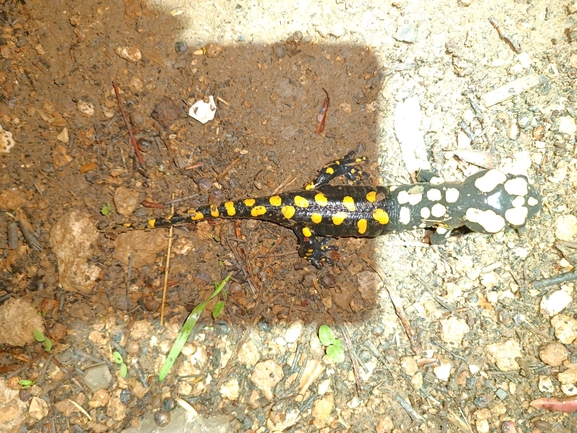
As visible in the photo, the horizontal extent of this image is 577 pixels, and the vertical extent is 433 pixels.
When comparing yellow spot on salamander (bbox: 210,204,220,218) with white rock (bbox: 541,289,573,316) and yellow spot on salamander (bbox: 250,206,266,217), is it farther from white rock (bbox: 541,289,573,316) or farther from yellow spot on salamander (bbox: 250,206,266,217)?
white rock (bbox: 541,289,573,316)

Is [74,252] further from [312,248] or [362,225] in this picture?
[362,225]

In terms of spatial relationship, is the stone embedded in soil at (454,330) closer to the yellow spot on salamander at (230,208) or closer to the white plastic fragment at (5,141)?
the yellow spot on salamander at (230,208)

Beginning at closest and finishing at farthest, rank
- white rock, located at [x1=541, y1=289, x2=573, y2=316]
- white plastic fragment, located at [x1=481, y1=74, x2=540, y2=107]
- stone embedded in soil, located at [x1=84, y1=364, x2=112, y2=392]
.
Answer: white rock, located at [x1=541, y1=289, x2=573, y2=316] < stone embedded in soil, located at [x1=84, y1=364, x2=112, y2=392] < white plastic fragment, located at [x1=481, y1=74, x2=540, y2=107]

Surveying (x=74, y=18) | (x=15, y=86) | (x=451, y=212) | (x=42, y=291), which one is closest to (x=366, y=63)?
(x=451, y=212)

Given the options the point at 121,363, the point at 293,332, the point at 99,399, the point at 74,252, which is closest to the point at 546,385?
the point at 293,332

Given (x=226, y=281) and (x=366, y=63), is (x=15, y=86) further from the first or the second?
(x=366, y=63)

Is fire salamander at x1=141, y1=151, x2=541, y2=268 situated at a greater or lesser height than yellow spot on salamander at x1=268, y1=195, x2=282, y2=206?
lesser

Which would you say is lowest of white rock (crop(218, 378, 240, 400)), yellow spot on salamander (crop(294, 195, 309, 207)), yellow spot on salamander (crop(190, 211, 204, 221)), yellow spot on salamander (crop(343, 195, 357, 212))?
white rock (crop(218, 378, 240, 400))

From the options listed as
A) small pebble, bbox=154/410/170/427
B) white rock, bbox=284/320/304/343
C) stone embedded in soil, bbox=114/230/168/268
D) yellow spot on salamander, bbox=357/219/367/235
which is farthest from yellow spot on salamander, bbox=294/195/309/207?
small pebble, bbox=154/410/170/427
